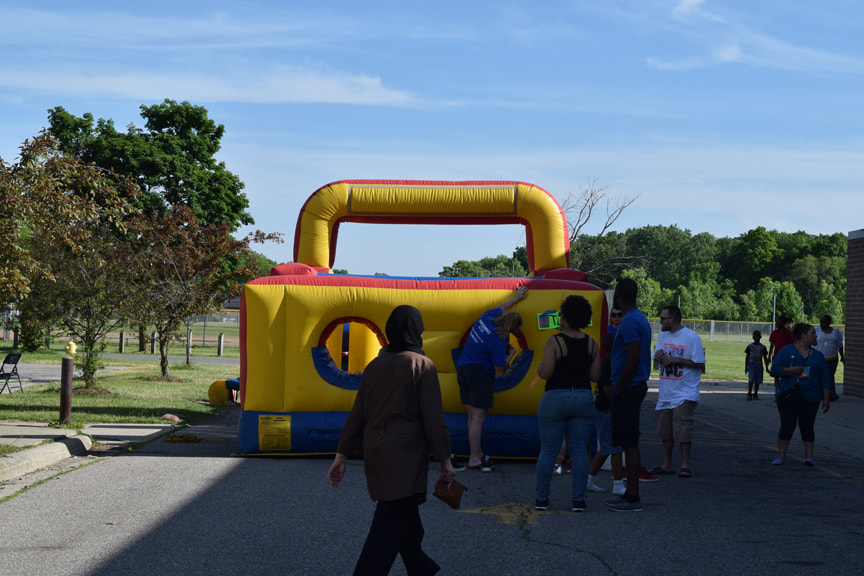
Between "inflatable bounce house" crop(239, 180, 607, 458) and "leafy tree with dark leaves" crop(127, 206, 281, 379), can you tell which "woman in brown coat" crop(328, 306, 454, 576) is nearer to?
"inflatable bounce house" crop(239, 180, 607, 458)

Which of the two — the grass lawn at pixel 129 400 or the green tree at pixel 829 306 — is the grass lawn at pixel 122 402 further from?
the green tree at pixel 829 306

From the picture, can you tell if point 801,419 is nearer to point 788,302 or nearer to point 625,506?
point 625,506

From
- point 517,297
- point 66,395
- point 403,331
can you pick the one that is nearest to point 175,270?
point 66,395

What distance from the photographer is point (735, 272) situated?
126 metres

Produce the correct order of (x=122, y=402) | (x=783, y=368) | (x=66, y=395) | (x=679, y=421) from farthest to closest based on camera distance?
(x=122, y=402), (x=66, y=395), (x=783, y=368), (x=679, y=421)

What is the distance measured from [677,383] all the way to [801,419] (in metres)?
1.82

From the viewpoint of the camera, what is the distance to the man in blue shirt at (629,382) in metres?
7.64

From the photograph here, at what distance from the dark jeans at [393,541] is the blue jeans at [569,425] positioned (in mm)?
2682

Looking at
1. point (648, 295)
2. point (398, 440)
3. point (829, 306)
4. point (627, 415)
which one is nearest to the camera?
point (398, 440)

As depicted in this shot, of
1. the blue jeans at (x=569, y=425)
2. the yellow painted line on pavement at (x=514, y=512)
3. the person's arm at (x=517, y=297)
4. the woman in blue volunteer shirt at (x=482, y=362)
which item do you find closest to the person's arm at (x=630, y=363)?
the blue jeans at (x=569, y=425)

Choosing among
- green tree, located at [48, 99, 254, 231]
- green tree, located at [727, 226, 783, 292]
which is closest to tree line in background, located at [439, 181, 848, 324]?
green tree, located at [727, 226, 783, 292]

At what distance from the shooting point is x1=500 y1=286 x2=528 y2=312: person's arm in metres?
10.3

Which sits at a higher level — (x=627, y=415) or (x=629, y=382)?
(x=629, y=382)

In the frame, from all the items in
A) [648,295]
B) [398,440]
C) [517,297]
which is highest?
[648,295]
